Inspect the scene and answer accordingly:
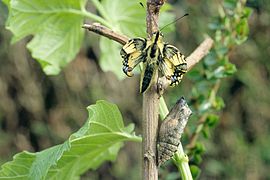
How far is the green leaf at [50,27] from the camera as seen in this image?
129 cm

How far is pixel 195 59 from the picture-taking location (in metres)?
1.04

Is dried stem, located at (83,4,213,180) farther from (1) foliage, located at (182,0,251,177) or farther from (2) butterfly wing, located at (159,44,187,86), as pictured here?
(1) foliage, located at (182,0,251,177)

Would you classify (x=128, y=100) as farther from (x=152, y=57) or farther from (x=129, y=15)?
(x=152, y=57)

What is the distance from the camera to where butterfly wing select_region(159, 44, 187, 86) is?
95 centimetres

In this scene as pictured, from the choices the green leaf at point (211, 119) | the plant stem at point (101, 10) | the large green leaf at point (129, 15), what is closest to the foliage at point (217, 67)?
the green leaf at point (211, 119)

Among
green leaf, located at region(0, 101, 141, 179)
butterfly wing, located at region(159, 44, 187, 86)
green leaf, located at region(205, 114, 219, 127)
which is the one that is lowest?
green leaf, located at region(205, 114, 219, 127)

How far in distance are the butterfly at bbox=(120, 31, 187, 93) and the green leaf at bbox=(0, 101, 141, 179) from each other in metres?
0.14

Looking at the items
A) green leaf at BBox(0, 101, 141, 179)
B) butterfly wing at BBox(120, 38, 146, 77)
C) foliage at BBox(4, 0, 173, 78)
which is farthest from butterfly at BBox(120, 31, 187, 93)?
foliage at BBox(4, 0, 173, 78)

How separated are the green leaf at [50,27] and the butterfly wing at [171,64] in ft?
1.31

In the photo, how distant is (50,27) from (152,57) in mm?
494

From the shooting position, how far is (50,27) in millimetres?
1389

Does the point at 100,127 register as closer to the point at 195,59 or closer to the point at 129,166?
the point at 195,59

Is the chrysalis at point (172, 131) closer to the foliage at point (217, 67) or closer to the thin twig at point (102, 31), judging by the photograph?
the thin twig at point (102, 31)

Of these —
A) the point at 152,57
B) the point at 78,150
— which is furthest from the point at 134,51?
the point at 78,150
